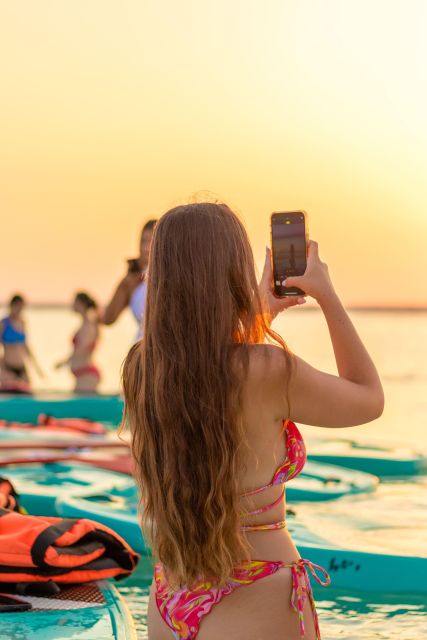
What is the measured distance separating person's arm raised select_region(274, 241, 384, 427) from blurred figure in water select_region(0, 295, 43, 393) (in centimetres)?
1197

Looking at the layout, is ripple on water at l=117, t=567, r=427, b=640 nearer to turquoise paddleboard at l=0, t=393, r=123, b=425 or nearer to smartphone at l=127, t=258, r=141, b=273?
smartphone at l=127, t=258, r=141, b=273

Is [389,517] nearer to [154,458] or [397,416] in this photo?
[154,458]

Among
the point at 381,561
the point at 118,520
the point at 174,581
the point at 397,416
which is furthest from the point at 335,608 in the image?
the point at 397,416

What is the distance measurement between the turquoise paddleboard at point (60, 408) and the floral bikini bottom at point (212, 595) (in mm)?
10148


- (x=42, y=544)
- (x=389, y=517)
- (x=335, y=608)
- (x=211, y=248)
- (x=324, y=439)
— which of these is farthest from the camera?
(x=324, y=439)

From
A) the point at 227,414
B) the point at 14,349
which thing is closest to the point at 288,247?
the point at 227,414

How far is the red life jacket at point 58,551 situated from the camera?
4.05 meters

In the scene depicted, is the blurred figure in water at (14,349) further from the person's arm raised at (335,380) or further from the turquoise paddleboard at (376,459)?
the person's arm raised at (335,380)

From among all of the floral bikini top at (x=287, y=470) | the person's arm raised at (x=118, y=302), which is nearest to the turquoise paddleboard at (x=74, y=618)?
the floral bikini top at (x=287, y=470)

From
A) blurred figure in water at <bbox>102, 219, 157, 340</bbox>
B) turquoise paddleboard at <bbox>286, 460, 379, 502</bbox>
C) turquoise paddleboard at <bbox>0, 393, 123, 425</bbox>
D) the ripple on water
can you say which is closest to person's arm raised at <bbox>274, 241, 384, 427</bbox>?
the ripple on water

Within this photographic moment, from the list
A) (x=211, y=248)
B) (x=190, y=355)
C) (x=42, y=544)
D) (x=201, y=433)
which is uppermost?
(x=211, y=248)

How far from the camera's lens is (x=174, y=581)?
2.34m

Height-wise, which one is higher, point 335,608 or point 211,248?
point 211,248

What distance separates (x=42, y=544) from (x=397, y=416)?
13.5 m
